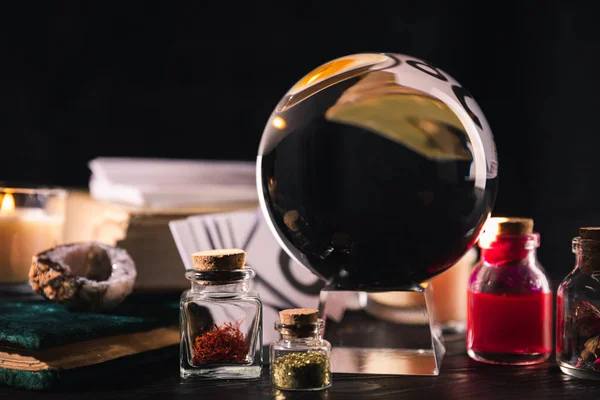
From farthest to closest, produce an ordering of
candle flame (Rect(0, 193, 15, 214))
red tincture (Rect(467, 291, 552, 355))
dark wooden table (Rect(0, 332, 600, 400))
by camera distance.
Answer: candle flame (Rect(0, 193, 15, 214)) < red tincture (Rect(467, 291, 552, 355)) < dark wooden table (Rect(0, 332, 600, 400))

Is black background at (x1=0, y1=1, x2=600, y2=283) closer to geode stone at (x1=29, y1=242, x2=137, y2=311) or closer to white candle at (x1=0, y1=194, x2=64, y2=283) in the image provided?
white candle at (x1=0, y1=194, x2=64, y2=283)

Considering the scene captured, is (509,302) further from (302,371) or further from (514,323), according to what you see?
(302,371)

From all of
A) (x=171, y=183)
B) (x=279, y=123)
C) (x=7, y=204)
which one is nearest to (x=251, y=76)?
(x=171, y=183)

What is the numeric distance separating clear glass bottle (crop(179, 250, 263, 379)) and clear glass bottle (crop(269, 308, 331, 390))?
38 millimetres

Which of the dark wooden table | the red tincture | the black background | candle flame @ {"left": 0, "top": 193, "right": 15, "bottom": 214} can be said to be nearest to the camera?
the dark wooden table

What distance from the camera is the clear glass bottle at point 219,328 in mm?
757

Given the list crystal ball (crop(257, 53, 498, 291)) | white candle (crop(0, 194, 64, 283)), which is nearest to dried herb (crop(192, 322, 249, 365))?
crystal ball (crop(257, 53, 498, 291))

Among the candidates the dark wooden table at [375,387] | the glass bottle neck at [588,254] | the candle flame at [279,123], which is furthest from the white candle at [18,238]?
the glass bottle neck at [588,254]

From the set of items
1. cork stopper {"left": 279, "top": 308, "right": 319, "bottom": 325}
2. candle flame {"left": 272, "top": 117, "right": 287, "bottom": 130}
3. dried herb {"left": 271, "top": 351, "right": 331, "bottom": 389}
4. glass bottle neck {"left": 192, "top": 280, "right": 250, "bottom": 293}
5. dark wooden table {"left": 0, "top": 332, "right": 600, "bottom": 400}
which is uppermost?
candle flame {"left": 272, "top": 117, "right": 287, "bottom": 130}

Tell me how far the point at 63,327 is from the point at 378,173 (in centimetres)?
34

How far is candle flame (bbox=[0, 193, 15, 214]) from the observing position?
1.00 meters

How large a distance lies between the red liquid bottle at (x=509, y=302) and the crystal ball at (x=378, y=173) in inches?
2.9

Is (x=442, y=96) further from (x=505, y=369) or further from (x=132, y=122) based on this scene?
(x=132, y=122)

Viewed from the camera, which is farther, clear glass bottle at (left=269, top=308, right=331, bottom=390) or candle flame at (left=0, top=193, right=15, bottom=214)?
candle flame at (left=0, top=193, right=15, bottom=214)
